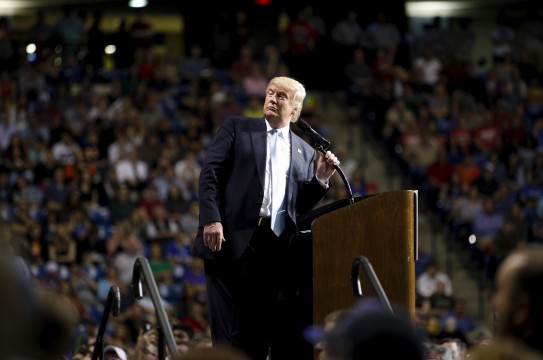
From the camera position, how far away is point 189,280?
1391 cm

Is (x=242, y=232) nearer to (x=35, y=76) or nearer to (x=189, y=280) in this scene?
(x=189, y=280)

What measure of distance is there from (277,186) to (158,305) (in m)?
1.39

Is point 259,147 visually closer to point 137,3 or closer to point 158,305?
point 158,305

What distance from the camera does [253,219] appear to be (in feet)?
20.9

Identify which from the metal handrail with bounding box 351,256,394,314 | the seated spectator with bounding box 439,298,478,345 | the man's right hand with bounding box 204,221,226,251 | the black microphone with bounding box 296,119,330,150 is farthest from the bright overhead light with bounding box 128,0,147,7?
the metal handrail with bounding box 351,256,394,314

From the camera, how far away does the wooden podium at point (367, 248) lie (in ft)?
19.7

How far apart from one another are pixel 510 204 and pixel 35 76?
23.1 ft

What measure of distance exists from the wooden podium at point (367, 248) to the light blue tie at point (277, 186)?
25 cm

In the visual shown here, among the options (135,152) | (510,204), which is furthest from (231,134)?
(510,204)

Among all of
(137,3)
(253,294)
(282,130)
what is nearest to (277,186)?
(282,130)

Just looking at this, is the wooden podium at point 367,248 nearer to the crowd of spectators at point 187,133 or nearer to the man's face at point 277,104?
the man's face at point 277,104

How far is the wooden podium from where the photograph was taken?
6.01 m

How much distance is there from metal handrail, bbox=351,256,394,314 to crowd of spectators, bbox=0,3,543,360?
20.3 feet

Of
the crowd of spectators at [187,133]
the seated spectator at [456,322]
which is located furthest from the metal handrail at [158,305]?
the seated spectator at [456,322]
